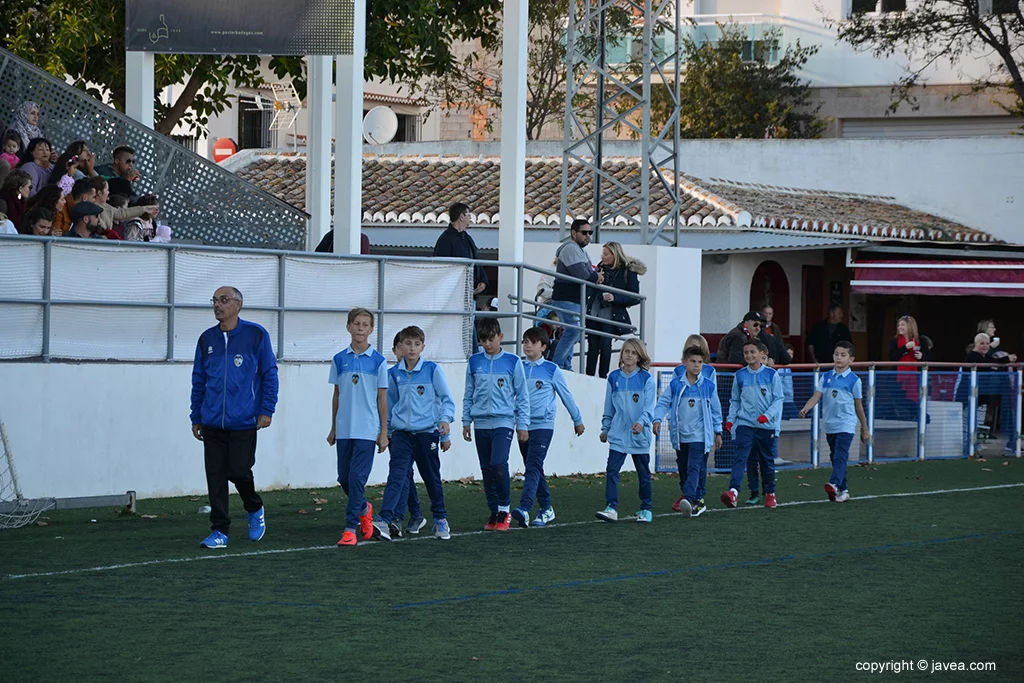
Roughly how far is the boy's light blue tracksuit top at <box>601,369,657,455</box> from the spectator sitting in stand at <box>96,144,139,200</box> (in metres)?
5.15

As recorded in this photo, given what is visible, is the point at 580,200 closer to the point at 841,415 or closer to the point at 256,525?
the point at 841,415

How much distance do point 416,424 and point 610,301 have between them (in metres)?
6.49

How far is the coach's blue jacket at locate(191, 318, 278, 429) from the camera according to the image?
1045 centimetres

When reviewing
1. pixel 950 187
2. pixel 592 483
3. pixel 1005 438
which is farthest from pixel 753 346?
pixel 950 187

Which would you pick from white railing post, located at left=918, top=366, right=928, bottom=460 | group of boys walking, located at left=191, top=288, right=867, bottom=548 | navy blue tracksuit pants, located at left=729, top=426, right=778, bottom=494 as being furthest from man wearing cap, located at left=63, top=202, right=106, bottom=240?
white railing post, located at left=918, top=366, right=928, bottom=460

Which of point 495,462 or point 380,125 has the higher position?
point 380,125

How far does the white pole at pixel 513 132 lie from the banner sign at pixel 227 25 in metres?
2.18

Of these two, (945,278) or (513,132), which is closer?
(513,132)

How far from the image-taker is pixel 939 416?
20.0 metres

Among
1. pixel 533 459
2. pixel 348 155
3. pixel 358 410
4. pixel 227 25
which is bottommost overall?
pixel 533 459

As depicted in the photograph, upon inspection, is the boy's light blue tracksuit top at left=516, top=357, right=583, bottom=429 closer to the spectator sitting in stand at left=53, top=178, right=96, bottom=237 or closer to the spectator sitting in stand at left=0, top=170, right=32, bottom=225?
the spectator sitting in stand at left=53, top=178, right=96, bottom=237

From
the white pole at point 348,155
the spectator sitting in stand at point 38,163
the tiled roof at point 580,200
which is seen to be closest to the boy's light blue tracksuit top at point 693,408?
the white pole at point 348,155

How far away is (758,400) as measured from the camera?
45.7 ft

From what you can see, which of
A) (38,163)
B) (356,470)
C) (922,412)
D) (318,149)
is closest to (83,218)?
(38,163)
